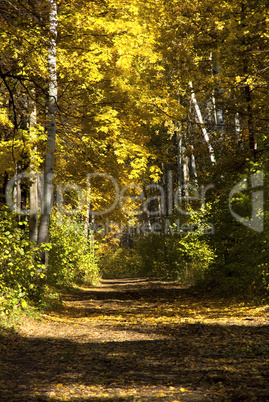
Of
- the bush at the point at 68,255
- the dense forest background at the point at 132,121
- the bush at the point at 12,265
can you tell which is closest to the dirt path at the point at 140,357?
the bush at the point at 12,265

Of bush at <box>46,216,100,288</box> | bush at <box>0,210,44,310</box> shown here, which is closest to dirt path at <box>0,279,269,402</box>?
bush at <box>0,210,44,310</box>

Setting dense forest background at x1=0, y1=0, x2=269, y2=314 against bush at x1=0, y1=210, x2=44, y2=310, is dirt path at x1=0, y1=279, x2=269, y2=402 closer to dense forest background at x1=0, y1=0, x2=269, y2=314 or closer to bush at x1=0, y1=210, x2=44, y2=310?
bush at x1=0, y1=210, x2=44, y2=310

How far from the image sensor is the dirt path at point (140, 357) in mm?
4609

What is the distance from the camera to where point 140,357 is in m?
6.30

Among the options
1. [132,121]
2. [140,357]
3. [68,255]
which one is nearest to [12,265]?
[140,357]

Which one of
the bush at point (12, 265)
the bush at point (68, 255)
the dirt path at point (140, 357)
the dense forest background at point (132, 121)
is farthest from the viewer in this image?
the bush at point (68, 255)

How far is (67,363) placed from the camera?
20.2 ft

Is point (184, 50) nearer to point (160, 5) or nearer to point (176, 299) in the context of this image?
point (160, 5)

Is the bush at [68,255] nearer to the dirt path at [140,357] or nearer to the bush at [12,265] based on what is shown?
the bush at [12,265]

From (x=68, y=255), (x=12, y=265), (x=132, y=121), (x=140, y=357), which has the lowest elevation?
(x=140, y=357)

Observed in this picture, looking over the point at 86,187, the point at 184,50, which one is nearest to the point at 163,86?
the point at 184,50

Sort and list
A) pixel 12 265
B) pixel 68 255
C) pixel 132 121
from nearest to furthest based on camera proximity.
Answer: pixel 12 265 < pixel 132 121 < pixel 68 255

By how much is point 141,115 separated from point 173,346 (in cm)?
777

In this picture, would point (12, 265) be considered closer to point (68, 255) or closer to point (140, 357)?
point (140, 357)
